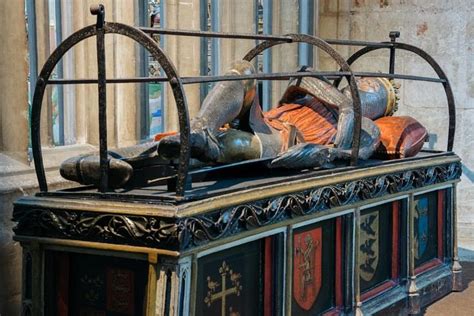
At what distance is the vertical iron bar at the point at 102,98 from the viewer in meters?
3.05

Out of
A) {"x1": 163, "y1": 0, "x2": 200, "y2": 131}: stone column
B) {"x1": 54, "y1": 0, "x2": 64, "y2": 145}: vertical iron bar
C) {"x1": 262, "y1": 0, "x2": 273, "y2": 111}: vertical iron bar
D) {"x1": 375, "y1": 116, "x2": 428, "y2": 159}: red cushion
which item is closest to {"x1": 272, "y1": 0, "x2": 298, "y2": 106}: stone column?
{"x1": 262, "y1": 0, "x2": 273, "y2": 111}: vertical iron bar

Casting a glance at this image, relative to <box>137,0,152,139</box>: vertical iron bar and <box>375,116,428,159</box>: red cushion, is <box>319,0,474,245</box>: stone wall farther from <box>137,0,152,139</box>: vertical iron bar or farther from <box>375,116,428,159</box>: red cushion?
<box>137,0,152,139</box>: vertical iron bar

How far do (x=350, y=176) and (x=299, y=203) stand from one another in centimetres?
50

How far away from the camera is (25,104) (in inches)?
160

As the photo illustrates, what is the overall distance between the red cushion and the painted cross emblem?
1.61 m

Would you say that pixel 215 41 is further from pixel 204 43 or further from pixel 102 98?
pixel 102 98

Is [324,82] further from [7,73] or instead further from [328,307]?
[7,73]

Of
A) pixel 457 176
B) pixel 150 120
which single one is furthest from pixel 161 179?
pixel 457 176

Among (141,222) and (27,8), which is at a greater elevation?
(27,8)

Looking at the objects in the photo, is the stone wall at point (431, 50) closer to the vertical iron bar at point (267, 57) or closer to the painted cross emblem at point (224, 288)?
the vertical iron bar at point (267, 57)

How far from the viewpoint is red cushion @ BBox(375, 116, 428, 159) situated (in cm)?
466

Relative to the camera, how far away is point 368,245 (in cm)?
426

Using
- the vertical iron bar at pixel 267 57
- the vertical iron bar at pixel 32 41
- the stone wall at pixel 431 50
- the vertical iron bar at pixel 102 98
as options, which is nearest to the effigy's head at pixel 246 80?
the vertical iron bar at pixel 102 98

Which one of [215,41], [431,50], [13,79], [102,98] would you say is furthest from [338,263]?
[431,50]
